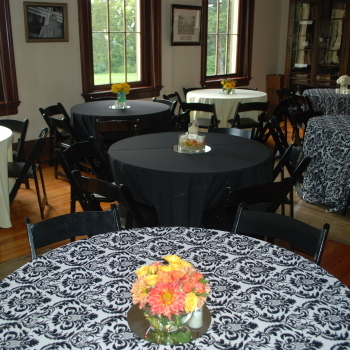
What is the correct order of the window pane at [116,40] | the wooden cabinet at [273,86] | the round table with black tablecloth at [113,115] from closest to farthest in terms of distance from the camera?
the round table with black tablecloth at [113,115]
the window pane at [116,40]
the wooden cabinet at [273,86]

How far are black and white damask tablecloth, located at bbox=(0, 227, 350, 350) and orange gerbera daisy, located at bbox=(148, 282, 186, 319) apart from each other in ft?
0.51

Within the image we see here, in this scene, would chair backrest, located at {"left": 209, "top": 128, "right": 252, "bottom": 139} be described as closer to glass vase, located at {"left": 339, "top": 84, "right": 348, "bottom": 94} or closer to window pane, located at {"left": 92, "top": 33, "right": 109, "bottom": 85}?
window pane, located at {"left": 92, "top": 33, "right": 109, "bottom": 85}

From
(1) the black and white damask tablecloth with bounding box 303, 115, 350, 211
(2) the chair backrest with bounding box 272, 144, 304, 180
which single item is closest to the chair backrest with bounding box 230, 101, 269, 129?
(1) the black and white damask tablecloth with bounding box 303, 115, 350, 211

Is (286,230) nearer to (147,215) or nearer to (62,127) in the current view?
(147,215)

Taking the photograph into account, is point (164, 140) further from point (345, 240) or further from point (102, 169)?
point (345, 240)

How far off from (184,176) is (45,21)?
146 inches

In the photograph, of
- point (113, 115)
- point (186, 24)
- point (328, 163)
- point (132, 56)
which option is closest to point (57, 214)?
point (113, 115)

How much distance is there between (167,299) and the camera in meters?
1.09

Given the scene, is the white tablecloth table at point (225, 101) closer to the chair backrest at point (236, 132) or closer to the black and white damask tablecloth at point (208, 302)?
the chair backrest at point (236, 132)

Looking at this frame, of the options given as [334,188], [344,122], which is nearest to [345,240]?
[334,188]

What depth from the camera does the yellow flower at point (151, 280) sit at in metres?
1.14

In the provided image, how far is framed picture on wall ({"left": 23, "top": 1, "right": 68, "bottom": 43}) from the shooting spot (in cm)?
526

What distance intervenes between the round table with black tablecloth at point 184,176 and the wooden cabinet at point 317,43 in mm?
5831

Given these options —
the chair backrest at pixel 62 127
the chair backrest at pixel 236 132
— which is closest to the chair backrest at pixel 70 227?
the chair backrest at pixel 236 132
